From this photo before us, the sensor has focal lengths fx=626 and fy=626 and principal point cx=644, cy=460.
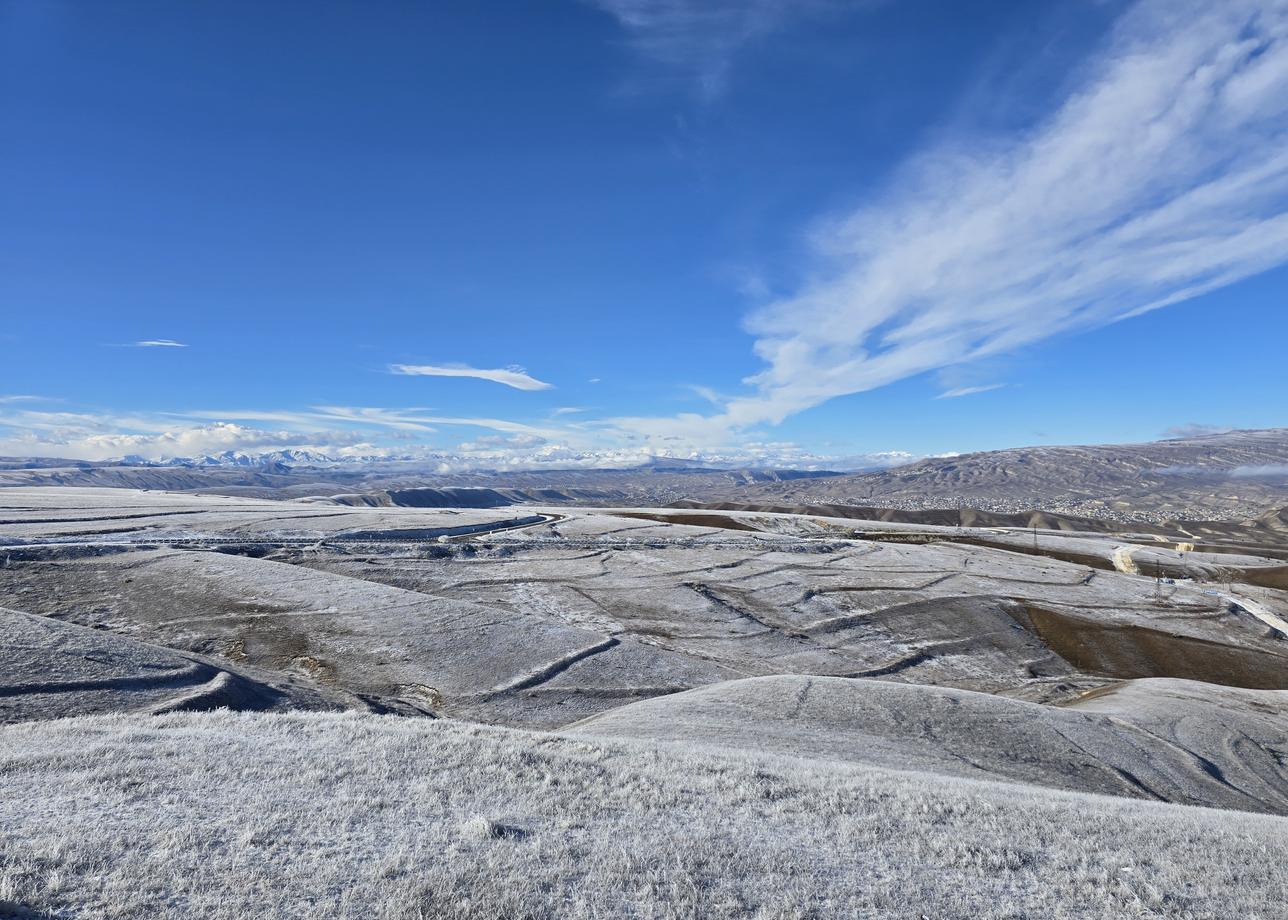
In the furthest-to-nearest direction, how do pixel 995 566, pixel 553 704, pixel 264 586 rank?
pixel 995 566 → pixel 264 586 → pixel 553 704

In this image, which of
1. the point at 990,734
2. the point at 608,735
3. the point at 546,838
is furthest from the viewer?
the point at 990,734

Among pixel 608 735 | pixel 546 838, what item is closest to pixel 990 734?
pixel 608 735

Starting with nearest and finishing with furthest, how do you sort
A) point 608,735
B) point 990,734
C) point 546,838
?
point 546,838
point 608,735
point 990,734

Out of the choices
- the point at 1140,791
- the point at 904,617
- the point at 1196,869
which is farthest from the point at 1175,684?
the point at 1196,869

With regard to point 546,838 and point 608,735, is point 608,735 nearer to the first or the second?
point 608,735

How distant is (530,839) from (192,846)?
16.1 ft

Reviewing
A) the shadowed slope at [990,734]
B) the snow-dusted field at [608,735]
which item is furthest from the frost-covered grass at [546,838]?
the shadowed slope at [990,734]

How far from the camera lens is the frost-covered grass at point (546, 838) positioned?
27.4ft

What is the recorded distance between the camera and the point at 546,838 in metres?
10.5

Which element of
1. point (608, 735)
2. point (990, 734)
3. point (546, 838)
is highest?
point (546, 838)

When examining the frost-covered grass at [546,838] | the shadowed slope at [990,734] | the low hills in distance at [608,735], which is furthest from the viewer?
the shadowed slope at [990,734]

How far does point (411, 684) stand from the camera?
28516 mm

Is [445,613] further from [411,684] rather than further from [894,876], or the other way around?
[894,876]

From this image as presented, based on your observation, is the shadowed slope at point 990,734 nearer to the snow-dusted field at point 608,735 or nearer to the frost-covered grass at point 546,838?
the snow-dusted field at point 608,735
